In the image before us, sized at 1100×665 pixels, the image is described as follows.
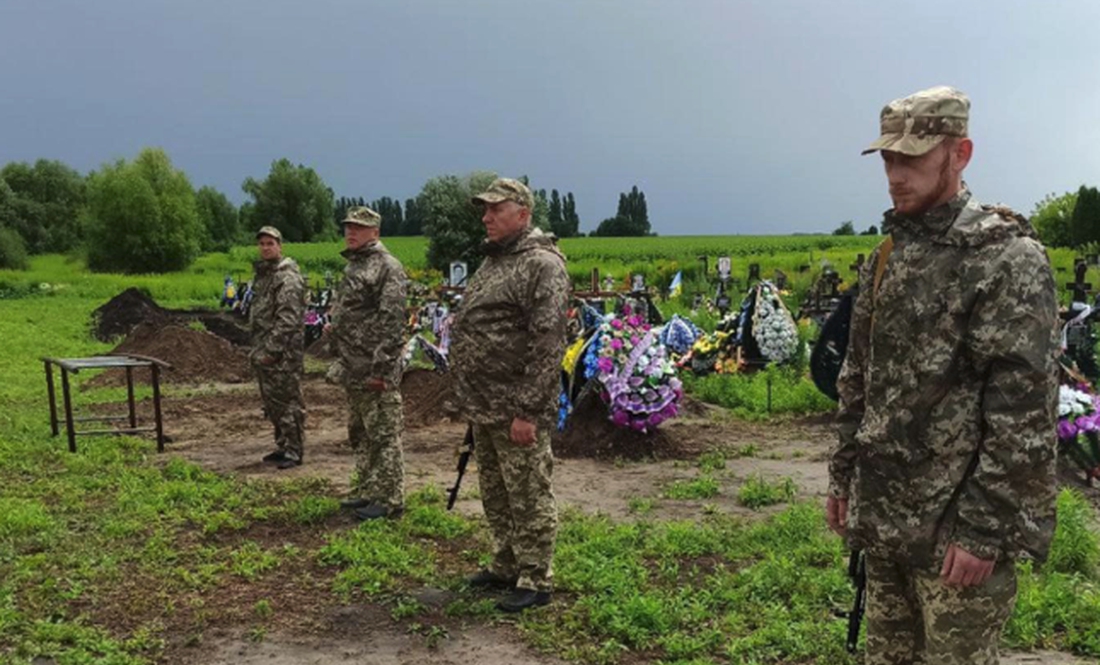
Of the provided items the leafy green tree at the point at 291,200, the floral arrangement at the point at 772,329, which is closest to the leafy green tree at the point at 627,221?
the leafy green tree at the point at 291,200

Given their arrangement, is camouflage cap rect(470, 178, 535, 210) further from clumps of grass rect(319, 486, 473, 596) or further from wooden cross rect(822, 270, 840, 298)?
wooden cross rect(822, 270, 840, 298)

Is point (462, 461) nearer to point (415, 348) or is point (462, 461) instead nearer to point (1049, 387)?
→ point (1049, 387)

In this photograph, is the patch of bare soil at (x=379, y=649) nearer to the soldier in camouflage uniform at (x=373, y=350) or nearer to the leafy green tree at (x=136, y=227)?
the soldier in camouflage uniform at (x=373, y=350)

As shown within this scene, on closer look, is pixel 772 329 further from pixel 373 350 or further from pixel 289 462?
pixel 373 350

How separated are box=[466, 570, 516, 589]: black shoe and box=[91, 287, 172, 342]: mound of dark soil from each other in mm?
17840

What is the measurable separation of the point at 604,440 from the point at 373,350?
3114mm

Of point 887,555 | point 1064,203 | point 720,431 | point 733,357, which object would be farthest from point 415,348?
point 1064,203

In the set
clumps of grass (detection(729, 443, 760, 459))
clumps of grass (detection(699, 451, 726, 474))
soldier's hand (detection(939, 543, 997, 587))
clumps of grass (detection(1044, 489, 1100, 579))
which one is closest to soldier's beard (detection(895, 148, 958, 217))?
soldier's hand (detection(939, 543, 997, 587))

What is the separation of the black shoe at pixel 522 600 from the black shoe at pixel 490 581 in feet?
0.75

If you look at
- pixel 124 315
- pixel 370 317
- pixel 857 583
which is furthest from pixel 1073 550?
pixel 124 315

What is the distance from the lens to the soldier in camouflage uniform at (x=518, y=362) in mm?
4488

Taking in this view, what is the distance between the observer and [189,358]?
15086mm

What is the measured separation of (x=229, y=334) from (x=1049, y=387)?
20.5 m

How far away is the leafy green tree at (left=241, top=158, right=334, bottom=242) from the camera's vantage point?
228ft
